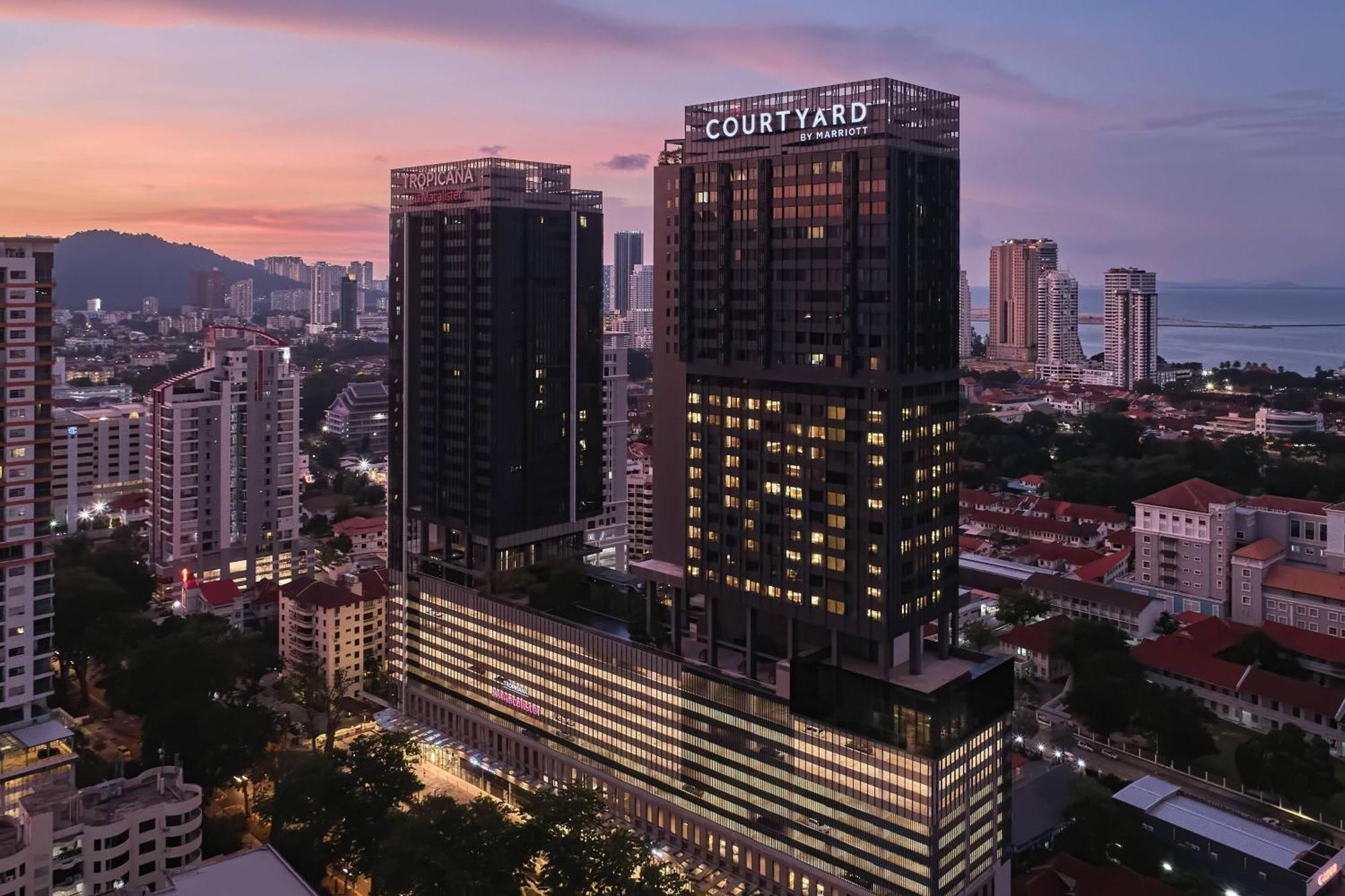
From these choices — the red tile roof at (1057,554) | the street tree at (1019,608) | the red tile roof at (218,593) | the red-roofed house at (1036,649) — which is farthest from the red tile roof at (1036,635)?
the red tile roof at (218,593)

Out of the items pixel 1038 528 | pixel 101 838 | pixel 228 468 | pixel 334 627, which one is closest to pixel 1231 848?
pixel 101 838

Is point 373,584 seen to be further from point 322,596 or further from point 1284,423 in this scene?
point 1284,423

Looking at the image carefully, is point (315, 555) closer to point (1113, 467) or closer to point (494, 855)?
point (494, 855)

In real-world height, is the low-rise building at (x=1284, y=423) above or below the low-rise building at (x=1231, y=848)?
above

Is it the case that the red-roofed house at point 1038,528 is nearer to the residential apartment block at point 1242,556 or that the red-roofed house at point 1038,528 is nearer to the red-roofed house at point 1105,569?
the red-roofed house at point 1105,569

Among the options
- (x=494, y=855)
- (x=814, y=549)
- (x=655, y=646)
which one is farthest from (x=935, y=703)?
(x=494, y=855)

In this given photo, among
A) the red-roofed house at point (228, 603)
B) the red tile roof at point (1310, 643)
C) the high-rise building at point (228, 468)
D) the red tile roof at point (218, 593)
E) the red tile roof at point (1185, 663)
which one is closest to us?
the red tile roof at point (1185, 663)
